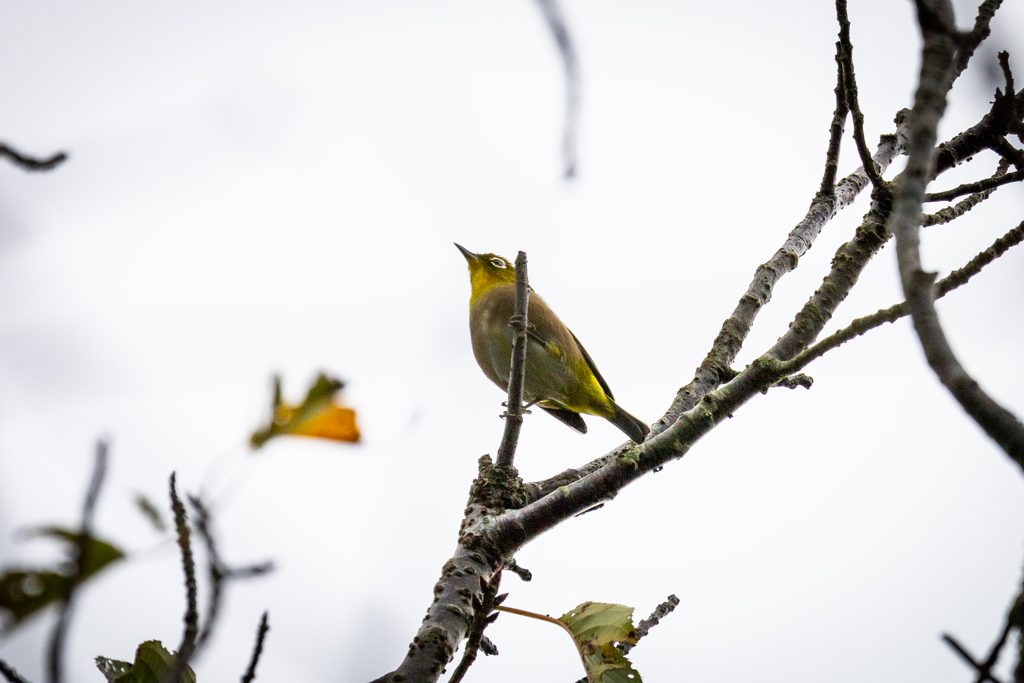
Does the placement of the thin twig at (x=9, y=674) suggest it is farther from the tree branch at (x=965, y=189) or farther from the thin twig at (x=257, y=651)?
the tree branch at (x=965, y=189)

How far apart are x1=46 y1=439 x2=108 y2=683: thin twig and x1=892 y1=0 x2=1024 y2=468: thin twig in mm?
1450

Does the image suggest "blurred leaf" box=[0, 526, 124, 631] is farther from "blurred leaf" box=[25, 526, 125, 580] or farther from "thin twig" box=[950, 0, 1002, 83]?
"thin twig" box=[950, 0, 1002, 83]

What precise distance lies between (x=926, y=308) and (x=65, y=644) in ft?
5.13

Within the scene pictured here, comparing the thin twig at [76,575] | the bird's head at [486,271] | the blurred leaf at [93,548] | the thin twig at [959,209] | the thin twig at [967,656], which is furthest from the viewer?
the bird's head at [486,271]

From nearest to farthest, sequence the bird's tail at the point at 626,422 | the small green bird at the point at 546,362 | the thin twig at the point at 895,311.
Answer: the thin twig at the point at 895,311 < the small green bird at the point at 546,362 < the bird's tail at the point at 626,422

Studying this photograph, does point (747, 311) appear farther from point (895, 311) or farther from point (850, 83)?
point (895, 311)

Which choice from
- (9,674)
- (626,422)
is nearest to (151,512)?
(9,674)

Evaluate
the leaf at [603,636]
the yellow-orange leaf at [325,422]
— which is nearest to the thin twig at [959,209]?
the leaf at [603,636]

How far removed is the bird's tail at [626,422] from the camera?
21.9 feet

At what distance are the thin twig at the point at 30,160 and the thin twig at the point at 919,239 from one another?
1953 mm

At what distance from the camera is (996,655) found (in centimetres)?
146

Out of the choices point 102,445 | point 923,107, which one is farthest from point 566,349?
point 102,445

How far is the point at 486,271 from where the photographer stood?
7719 millimetres

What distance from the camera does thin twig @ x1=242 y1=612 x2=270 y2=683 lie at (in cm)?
154
